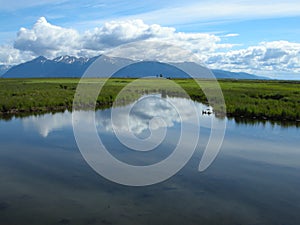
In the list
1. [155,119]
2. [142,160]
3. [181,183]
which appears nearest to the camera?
[181,183]

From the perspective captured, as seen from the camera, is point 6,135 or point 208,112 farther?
point 208,112

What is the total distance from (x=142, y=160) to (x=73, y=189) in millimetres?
5234

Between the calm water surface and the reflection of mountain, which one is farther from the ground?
the reflection of mountain

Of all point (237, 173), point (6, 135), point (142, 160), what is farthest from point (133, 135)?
point (237, 173)

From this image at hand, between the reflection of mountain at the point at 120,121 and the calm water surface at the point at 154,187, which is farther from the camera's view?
the reflection of mountain at the point at 120,121

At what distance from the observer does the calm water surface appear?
11.4 meters

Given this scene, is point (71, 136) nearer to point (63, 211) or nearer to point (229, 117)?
point (63, 211)

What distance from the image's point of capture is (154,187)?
14.2 m

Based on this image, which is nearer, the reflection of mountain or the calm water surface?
the calm water surface

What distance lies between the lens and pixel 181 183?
1459 centimetres

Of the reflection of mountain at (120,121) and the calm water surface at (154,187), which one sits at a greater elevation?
the reflection of mountain at (120,121)

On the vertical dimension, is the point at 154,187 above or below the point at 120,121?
below

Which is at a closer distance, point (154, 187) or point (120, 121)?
point (154, 187)

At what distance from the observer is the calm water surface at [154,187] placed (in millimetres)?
11367
